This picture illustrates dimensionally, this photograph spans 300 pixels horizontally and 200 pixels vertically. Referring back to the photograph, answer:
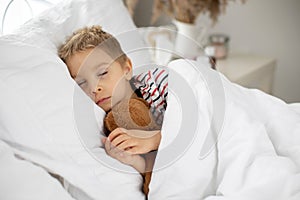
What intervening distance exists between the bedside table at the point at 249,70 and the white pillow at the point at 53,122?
108cm

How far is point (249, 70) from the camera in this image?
6.61 feet

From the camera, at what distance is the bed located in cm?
86

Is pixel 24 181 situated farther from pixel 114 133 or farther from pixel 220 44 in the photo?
pixel 220 44

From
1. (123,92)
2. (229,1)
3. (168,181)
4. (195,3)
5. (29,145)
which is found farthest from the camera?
(229,1)

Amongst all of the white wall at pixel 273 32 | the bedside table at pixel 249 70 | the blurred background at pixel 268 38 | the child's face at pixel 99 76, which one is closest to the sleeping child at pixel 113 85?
the child's face at pixel 99 76

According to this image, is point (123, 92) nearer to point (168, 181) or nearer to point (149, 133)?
point (149, 133)

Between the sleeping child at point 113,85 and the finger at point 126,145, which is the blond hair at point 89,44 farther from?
the finger at point 126,145

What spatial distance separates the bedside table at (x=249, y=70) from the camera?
1.97 meters

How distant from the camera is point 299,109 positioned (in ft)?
4.05

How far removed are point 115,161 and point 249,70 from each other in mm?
1201

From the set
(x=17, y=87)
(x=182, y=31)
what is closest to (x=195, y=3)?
(x=182, y=31)

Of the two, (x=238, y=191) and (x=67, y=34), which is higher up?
(x=67, y=34)

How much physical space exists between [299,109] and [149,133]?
1.52 feet

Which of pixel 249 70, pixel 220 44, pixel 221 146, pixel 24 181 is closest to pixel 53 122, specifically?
pixel 24 181
